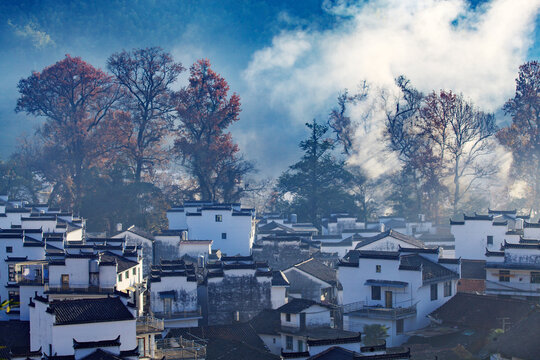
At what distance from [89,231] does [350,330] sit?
27.9 m

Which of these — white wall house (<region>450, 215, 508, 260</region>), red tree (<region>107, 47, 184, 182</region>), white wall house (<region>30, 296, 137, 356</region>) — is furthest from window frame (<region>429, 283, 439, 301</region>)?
red tree (<region>107, 47, 184, 182</region>)

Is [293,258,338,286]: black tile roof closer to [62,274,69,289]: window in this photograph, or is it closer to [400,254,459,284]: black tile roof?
[400,254,459,284]: black tile roof

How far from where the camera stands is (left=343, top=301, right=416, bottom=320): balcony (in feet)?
111

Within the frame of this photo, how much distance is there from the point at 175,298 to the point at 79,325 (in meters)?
9.87

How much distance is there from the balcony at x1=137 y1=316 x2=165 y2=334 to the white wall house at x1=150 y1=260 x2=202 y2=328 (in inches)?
98.6

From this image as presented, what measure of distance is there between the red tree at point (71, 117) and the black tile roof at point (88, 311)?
101 ft

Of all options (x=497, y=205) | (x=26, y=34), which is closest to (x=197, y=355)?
(x=497, y=205)

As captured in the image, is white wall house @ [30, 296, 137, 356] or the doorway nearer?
white wall house @ [30, 296, 137, 356]

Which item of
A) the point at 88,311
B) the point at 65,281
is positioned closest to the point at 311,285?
the point at 65,281

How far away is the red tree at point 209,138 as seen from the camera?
59.8 m

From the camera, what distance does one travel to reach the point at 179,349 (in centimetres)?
3083

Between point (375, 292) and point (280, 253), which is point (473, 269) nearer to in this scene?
point (375, 292)

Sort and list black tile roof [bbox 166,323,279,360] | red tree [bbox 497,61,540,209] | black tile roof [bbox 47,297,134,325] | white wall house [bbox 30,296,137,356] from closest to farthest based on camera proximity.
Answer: white wall house [bbox 30,296,137,356]
black tile roof [bbox 47,297,134,325]
black tile roof [bbox 166,323,279,360]
red tree [bbox 497,61,540,209]

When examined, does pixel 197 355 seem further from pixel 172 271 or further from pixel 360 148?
pixel 360 148
